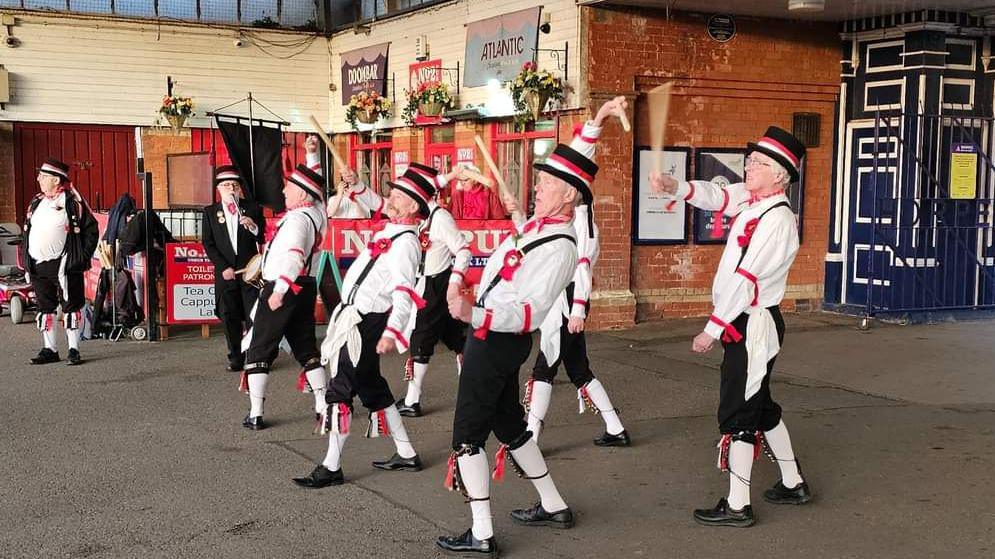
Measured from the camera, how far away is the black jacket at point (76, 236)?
10.4m

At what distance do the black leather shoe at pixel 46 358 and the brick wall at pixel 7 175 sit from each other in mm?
7689

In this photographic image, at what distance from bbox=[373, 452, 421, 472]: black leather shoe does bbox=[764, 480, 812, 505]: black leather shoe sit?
215 cm

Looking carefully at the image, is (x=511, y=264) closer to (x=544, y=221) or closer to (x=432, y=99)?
(x=544, y=221)

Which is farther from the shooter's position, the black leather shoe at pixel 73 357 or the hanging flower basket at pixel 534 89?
the hanging flower basket at pixel 534 89

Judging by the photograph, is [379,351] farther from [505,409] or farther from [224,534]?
[224,534]

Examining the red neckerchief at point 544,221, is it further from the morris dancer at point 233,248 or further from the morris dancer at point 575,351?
the morris dancer at point 233,248

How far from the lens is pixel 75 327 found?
10.4 metres

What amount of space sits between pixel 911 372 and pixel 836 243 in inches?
164

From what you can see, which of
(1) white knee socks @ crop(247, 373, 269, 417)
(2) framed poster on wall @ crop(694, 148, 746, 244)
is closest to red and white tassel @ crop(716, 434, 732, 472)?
(1) white knee socks @ crop(247, 373, 269, 417)

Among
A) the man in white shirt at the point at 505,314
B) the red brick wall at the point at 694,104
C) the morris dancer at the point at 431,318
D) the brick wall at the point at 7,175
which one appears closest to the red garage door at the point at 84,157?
the brick wall at the point at 7,175

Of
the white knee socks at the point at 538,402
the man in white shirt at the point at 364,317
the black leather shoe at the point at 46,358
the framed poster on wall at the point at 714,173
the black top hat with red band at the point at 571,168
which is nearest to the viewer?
the black top hat with red band at the point at 571,168

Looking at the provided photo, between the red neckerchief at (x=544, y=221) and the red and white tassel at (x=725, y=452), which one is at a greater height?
the red neckerchief at (x=544, y=221)

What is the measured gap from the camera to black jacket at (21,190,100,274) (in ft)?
34.0

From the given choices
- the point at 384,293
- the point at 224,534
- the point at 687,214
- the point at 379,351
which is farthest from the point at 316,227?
the point at 687,214
